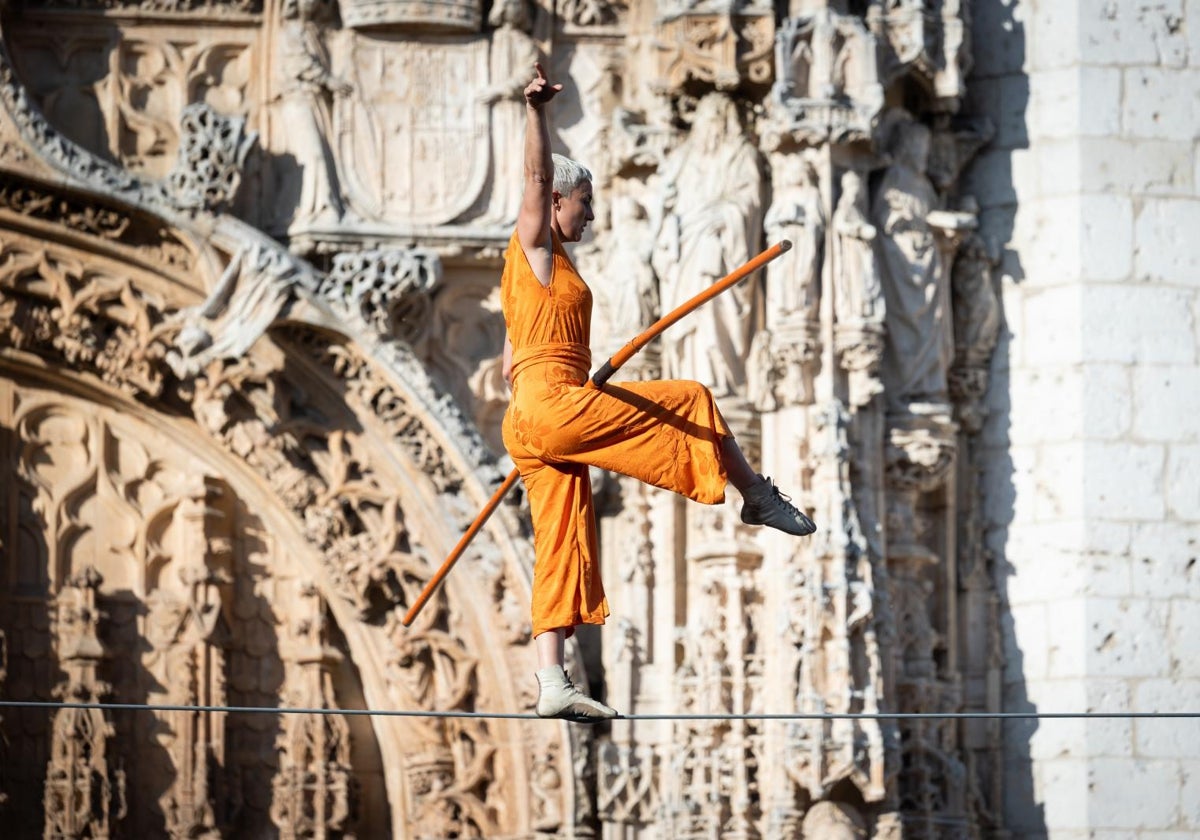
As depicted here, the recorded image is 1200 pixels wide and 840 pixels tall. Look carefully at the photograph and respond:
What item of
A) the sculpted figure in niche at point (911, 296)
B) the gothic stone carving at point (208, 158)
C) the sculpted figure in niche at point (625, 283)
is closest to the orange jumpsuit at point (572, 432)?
the sculpted figure in niche at point (625, 283)

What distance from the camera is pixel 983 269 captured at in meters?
16.7

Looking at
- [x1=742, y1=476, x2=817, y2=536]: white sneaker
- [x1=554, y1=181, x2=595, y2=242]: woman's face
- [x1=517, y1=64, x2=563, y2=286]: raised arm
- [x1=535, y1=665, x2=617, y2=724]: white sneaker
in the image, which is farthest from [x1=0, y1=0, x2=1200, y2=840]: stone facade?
[x1=517, y1=64, x2=563, y2=286]: raised arm

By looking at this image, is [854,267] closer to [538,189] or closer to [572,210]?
[572,210]

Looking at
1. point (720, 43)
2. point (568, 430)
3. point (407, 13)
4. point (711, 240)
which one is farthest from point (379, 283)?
point (568, 430)

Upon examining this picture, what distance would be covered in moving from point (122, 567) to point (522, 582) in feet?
6.54

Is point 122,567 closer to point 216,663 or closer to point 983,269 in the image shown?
point 216,663

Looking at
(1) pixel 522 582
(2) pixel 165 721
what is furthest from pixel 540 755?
(2) pixel 165 721

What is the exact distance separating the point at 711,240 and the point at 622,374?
84 cm

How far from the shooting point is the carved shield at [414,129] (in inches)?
657

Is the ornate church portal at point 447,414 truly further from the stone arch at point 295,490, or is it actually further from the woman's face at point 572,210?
the woman's face at point 572,210

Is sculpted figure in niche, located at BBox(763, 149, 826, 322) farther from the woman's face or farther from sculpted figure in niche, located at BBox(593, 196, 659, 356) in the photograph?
the woman's face

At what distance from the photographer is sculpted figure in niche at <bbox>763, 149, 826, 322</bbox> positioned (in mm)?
16000

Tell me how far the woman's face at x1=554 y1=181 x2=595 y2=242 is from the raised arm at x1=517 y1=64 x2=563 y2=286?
0.40 feet

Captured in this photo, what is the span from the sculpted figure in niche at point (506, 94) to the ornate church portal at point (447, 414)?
0.7 inches
